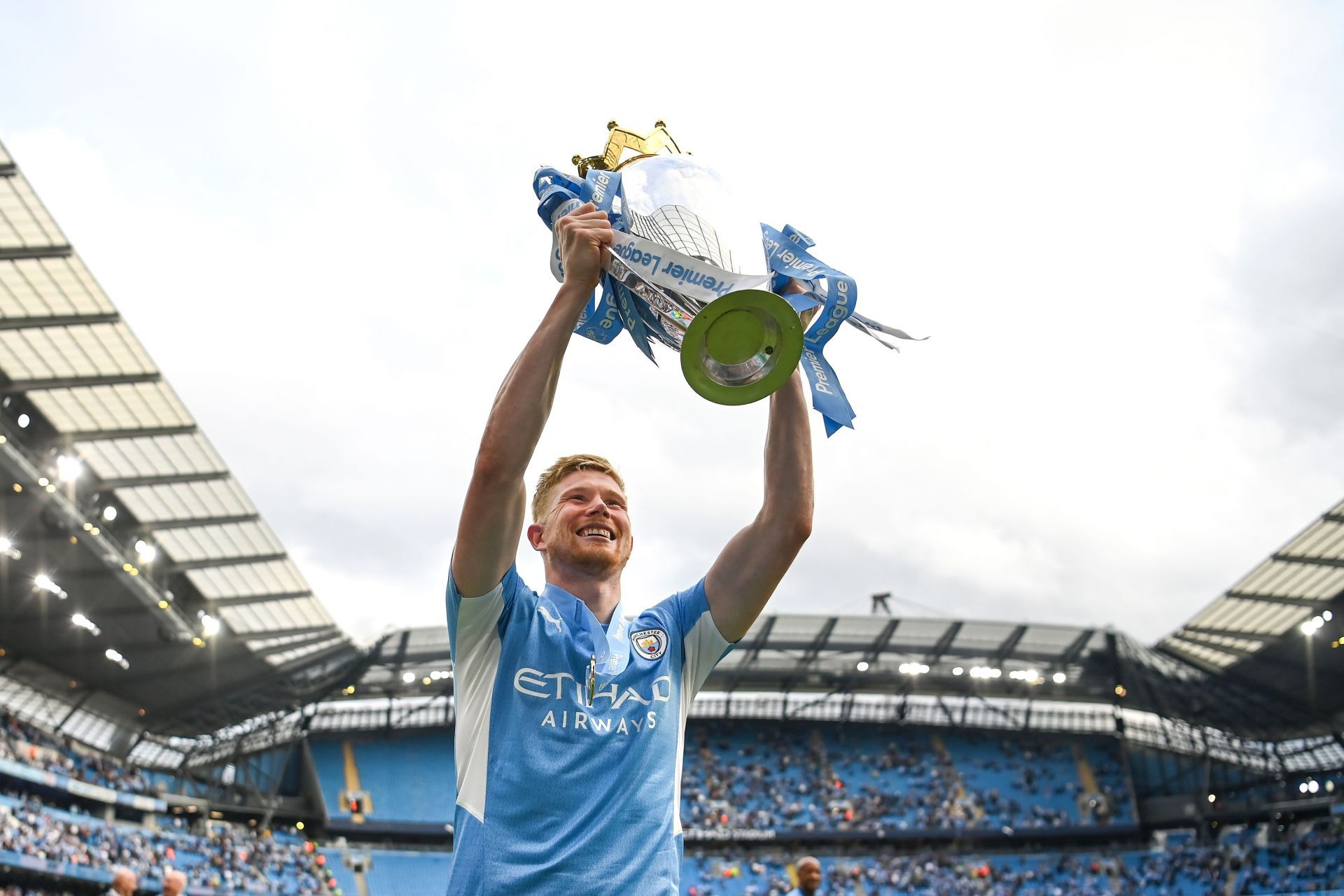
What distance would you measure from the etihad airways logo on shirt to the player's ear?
1.48 ft

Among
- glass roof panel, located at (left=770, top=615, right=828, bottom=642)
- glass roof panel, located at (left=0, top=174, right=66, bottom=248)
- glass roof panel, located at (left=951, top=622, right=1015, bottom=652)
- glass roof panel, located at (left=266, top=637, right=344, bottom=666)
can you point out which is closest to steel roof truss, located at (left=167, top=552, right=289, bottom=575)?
glass roof panel, located at (left=266, top=637, right=344, bottom=666)

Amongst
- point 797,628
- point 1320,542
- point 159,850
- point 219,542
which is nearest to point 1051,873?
point 797,628

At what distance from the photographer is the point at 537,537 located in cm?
260

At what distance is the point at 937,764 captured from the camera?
41.3m

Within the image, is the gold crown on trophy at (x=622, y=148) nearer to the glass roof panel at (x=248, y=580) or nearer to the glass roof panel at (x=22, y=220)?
the glass roof panel at (x=22, y=220)

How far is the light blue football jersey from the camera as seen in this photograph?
6.51 ft

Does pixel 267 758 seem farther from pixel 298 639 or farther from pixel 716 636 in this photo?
pixel 716 636

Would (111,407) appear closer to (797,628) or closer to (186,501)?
(186,501)

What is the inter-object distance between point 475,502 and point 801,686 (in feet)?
132

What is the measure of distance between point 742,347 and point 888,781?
137 ft

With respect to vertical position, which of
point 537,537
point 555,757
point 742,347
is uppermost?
point 742,347

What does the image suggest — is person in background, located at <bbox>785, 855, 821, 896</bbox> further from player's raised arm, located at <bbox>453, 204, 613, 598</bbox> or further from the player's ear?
player's raised arm, located at <bbox>453, 204, 613, 598</bbox>

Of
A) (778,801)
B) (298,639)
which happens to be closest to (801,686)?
(778,801)

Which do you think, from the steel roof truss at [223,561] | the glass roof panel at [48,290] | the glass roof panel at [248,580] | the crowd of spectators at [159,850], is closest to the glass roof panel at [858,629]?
the glass roof panel at [248,580]
